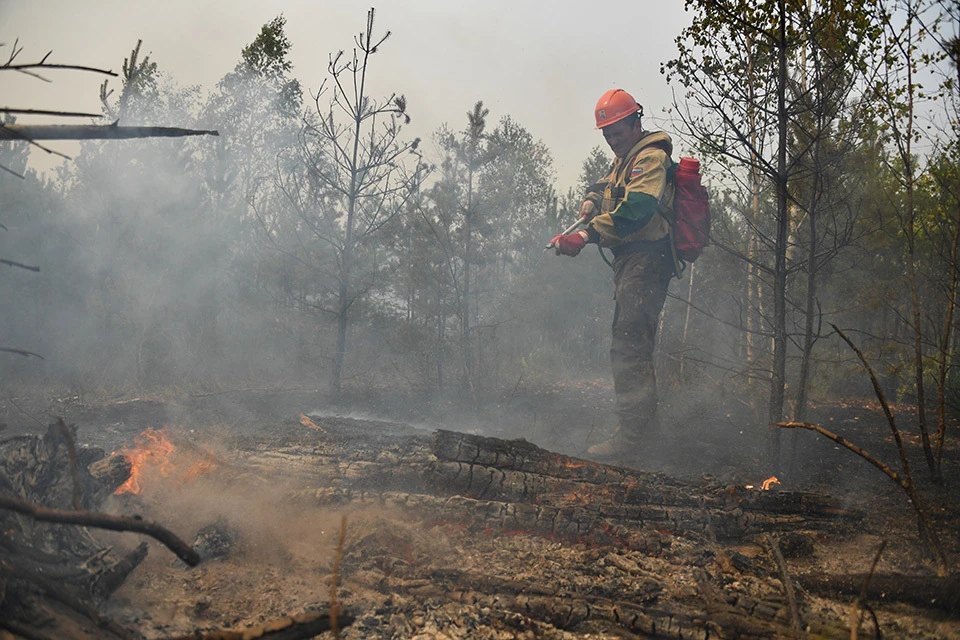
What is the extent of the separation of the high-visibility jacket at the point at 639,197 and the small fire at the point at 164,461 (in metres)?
4.07

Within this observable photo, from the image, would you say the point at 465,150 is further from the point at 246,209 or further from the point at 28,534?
the point at 28,534

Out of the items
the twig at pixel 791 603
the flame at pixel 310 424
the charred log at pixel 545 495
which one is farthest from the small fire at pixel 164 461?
the twig at pixel 791 603

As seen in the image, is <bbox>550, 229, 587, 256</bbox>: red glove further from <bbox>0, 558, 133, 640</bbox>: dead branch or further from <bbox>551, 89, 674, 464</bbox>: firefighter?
<bbox>0, 558, 133, 640</bbox>: dead branch

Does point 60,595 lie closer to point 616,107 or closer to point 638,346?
point 638,346

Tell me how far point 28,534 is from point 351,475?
2246 millimetres

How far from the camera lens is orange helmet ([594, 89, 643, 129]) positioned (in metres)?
6.04

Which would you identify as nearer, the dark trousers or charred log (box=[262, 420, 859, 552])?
charred log (box=[262, 420, 859, 552])

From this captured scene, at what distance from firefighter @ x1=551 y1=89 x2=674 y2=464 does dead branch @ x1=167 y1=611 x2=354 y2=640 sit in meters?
4.54

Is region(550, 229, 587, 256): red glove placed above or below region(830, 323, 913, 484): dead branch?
above

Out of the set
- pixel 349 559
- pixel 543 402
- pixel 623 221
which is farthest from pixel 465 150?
pixel 349 559

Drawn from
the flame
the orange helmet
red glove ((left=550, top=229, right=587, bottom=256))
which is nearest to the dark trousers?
red glove ((left=550, top=229, right=587, bottom=256))

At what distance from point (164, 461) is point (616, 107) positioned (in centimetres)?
517

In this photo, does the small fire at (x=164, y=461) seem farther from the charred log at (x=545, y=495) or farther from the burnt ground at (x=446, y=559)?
the charred log at (x=545, y=495)

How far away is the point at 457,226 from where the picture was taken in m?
17.4
